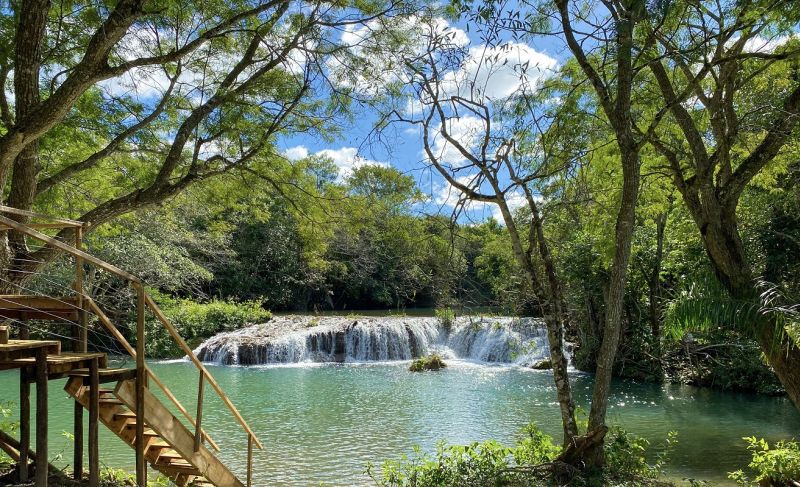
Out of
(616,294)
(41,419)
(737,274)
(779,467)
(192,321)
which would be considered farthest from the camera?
(192,321)

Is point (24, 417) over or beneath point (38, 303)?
beneath

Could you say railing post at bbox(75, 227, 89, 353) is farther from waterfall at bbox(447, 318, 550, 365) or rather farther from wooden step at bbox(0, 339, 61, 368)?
waterfall at bbox(447, 318, 550, 365)

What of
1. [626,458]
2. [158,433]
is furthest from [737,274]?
[158,433]

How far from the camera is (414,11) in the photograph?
8188 millimetres

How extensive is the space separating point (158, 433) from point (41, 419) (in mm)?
1291

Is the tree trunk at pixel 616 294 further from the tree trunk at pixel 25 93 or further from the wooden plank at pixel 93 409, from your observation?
the tree trunk at pixel 25 93

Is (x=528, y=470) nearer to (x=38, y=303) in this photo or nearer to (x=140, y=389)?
(x=140, y=389)

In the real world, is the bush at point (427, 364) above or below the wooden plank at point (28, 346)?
below

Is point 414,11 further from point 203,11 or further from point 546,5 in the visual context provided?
point 203,11

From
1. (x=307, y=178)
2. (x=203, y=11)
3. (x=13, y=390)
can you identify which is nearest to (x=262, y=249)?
(x=13, y=390)

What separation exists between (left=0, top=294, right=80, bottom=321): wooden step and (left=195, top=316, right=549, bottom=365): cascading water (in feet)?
53.3

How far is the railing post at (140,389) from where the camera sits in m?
5.70

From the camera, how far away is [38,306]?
5992 millimetres

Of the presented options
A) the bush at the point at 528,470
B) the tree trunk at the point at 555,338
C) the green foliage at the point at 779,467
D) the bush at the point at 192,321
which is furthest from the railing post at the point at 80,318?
the bush at the point at 192,321
